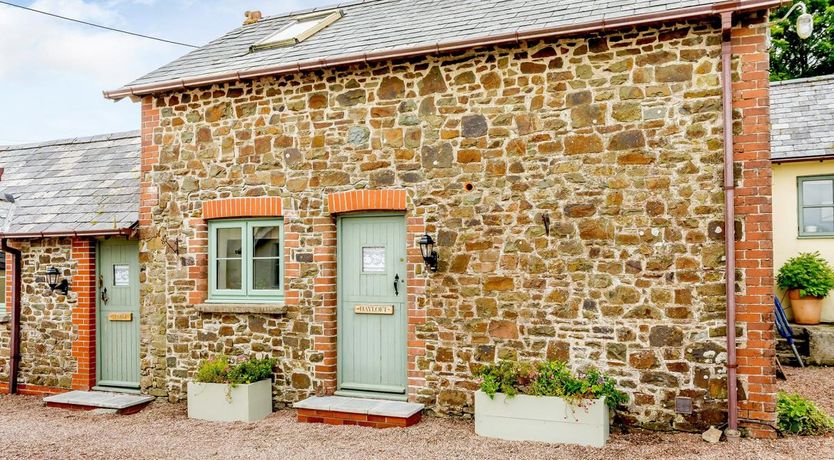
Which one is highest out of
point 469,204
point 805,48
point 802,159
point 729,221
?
point 805,48

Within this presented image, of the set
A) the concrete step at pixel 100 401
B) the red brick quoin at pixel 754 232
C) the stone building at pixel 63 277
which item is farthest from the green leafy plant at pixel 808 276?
the stone building at pixel 63 277

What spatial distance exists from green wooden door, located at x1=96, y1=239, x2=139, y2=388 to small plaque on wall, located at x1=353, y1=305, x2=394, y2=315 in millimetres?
3568

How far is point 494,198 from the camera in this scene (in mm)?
6898

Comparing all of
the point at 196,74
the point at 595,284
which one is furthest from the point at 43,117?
the point at 595,284

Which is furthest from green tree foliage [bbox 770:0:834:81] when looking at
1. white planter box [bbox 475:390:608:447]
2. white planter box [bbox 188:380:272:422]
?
white planter box [bbox 188:380:272:422]

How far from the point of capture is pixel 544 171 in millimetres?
6703

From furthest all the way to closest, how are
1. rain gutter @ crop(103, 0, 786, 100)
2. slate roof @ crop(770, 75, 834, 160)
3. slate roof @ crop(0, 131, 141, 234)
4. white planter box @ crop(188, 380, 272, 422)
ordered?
slate roof @ crop(770, 75, 834, 160) < slate roof @ crop(0, 131, 141, 234) < white planter box @ crop(188, 380, 272, 422) < rain gutter @ crop(103, 0, 786, 100)

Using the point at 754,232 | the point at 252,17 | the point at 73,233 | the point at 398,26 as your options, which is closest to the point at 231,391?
the point at 73,233

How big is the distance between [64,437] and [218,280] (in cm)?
250

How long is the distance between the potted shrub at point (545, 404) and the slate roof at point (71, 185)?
5548 millimetres

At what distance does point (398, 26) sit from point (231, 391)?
16.8 feet

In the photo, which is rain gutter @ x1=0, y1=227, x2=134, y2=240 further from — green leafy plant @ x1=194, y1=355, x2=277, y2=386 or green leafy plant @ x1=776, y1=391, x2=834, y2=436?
green leafy plant @ x1=776, y1=391, x2=834, y2=436

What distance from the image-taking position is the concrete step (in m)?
8.01

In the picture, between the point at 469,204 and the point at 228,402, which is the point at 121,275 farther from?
the point at 469,204
